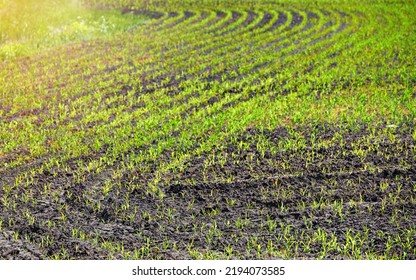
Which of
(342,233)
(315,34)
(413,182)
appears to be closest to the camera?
(342,233)

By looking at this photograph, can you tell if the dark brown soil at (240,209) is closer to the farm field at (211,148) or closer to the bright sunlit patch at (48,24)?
the farm field at (211,148)

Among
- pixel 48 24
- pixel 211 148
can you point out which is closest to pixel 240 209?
pixel 211 148

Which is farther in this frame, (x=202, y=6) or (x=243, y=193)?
(x=202, y=6)

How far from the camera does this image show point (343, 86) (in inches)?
359

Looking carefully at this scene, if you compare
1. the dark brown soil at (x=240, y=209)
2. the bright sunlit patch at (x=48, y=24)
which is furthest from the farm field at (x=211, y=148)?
the bright sunlit patch at (x=48, y=24)

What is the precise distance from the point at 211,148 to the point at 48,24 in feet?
34.8

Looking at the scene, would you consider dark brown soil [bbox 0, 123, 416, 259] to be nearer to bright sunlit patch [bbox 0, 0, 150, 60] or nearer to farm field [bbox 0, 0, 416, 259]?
farm field [bbox 0, 0, 416, 259]

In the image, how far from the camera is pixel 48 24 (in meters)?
15.7

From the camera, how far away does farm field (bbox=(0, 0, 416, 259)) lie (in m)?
5.03

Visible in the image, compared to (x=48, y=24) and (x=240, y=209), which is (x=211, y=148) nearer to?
(x=240, y=209)

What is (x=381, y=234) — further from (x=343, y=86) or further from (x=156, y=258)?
(x=343, y=86)

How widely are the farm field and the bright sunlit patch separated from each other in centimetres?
23

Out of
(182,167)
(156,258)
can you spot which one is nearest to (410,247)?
(156,258)

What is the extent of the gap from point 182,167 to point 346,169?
189cm
